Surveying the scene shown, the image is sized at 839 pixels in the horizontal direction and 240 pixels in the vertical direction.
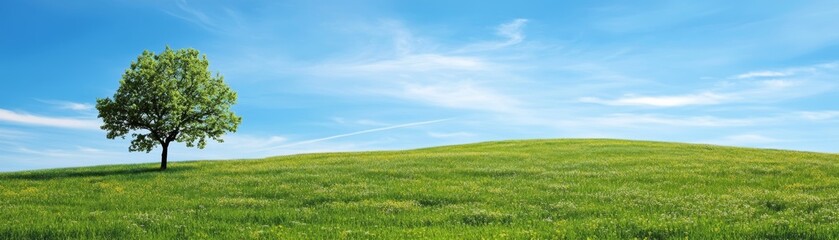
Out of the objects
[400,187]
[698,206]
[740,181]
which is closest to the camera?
[698,206]

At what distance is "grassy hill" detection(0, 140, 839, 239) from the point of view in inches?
631

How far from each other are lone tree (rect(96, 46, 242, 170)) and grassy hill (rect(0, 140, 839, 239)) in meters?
7.49

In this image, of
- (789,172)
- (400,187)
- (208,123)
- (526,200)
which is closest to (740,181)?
(789,172)

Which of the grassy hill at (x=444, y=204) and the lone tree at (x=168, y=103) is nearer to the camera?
the grassy hill at (x=444, y=204)

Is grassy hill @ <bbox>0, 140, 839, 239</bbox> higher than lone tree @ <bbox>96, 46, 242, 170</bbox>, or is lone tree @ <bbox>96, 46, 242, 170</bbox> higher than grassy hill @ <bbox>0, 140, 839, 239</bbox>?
lone tree @ <bbox>96, 46, 242, 170</bbox>

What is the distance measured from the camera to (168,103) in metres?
44.0

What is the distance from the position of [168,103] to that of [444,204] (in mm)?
28205

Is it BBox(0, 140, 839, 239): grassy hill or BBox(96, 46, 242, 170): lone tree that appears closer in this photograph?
BBox(0, 140, 839, 239): grassy hill

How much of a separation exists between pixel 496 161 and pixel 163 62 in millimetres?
24041

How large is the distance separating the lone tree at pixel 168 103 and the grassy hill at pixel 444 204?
7.49 m

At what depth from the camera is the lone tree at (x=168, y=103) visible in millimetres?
44375

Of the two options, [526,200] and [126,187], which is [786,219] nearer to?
[526,200]

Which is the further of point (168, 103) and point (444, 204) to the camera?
point (168, 103)

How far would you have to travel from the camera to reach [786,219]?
686 inches
